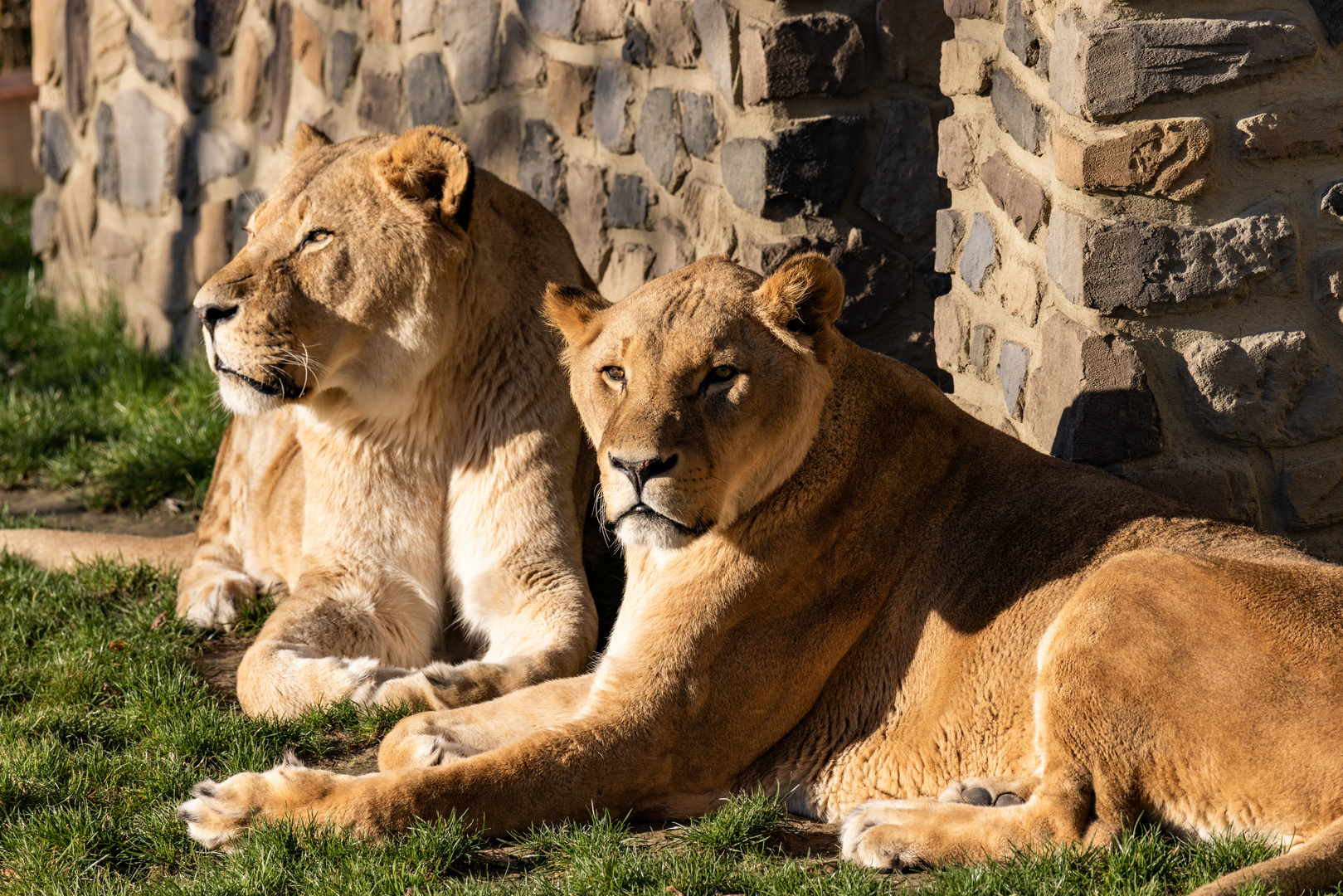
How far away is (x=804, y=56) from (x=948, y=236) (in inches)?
31.6

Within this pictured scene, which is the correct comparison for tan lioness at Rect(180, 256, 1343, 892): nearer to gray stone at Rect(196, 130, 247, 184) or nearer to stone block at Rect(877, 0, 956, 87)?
stone block at Rect(877, 0, 956, 87)

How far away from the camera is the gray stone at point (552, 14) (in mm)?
5652

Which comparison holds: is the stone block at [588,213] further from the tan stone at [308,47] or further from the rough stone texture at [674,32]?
Result: the tan stone at [308,47]

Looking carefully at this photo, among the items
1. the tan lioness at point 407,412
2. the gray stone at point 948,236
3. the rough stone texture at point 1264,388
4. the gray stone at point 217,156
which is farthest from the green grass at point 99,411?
the rough stone texture at point 1264,388

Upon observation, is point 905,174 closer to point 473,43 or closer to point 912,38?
point 912,38

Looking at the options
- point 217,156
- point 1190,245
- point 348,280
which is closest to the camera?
point 1190,245

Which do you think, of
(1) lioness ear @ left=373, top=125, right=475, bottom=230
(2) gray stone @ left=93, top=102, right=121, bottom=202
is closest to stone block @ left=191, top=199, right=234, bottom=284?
(2) gray stone @ left=93, top=102, right=121, bottom=202

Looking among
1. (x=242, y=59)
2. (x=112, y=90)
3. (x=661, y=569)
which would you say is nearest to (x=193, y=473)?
(x=242, y=59)

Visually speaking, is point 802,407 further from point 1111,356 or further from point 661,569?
point 1111,356

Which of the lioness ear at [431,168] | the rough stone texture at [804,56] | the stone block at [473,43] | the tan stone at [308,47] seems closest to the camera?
the lioness ear at [431,168]

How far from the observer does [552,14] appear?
5746mm

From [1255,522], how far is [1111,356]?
2.25 ft

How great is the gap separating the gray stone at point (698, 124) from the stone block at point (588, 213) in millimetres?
622

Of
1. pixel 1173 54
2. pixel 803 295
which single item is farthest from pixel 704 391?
pixel 1173 54
